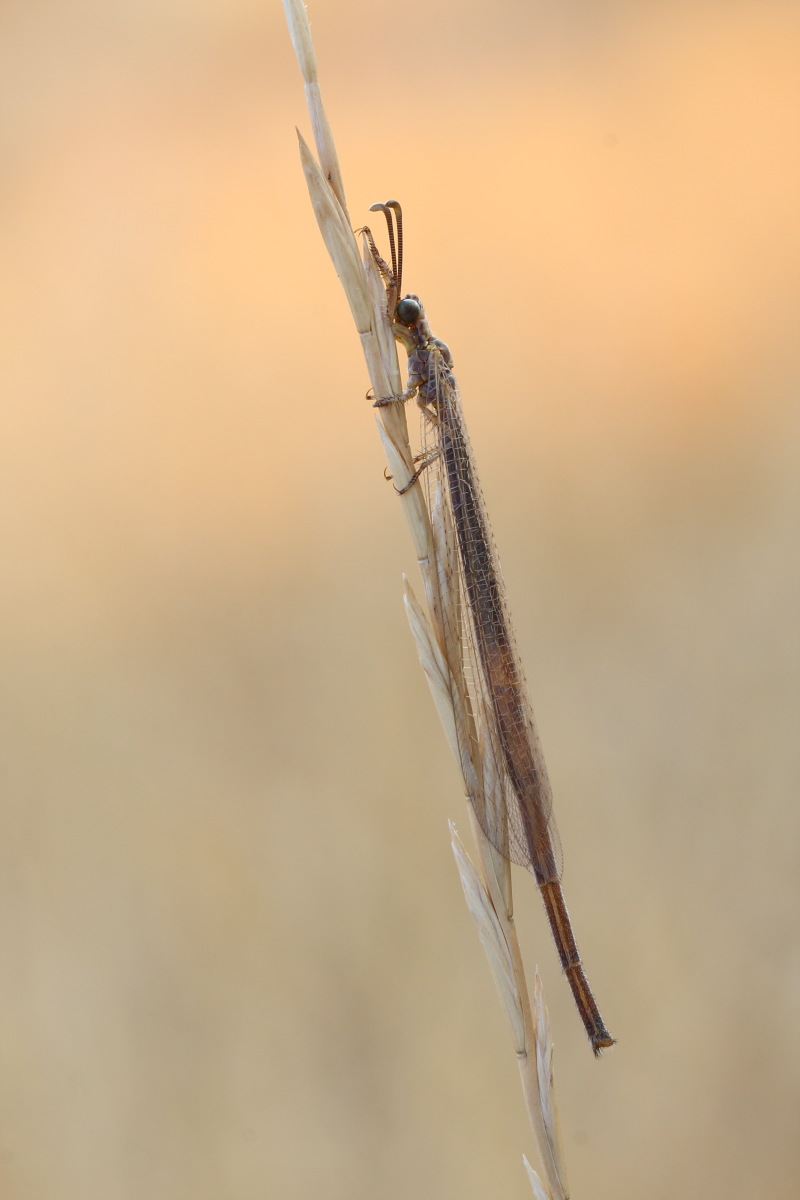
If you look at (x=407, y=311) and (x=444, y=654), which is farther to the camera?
(x=407, y=311)

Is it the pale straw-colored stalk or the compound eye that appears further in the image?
the compound eye

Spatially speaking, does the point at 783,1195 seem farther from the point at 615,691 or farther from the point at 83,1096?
the point at 83,1096

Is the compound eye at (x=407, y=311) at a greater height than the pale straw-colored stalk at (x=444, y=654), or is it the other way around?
the compound eye at (x=407, y=311)

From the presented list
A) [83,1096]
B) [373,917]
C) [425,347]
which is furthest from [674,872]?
[425,347]

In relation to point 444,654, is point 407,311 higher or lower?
higher
